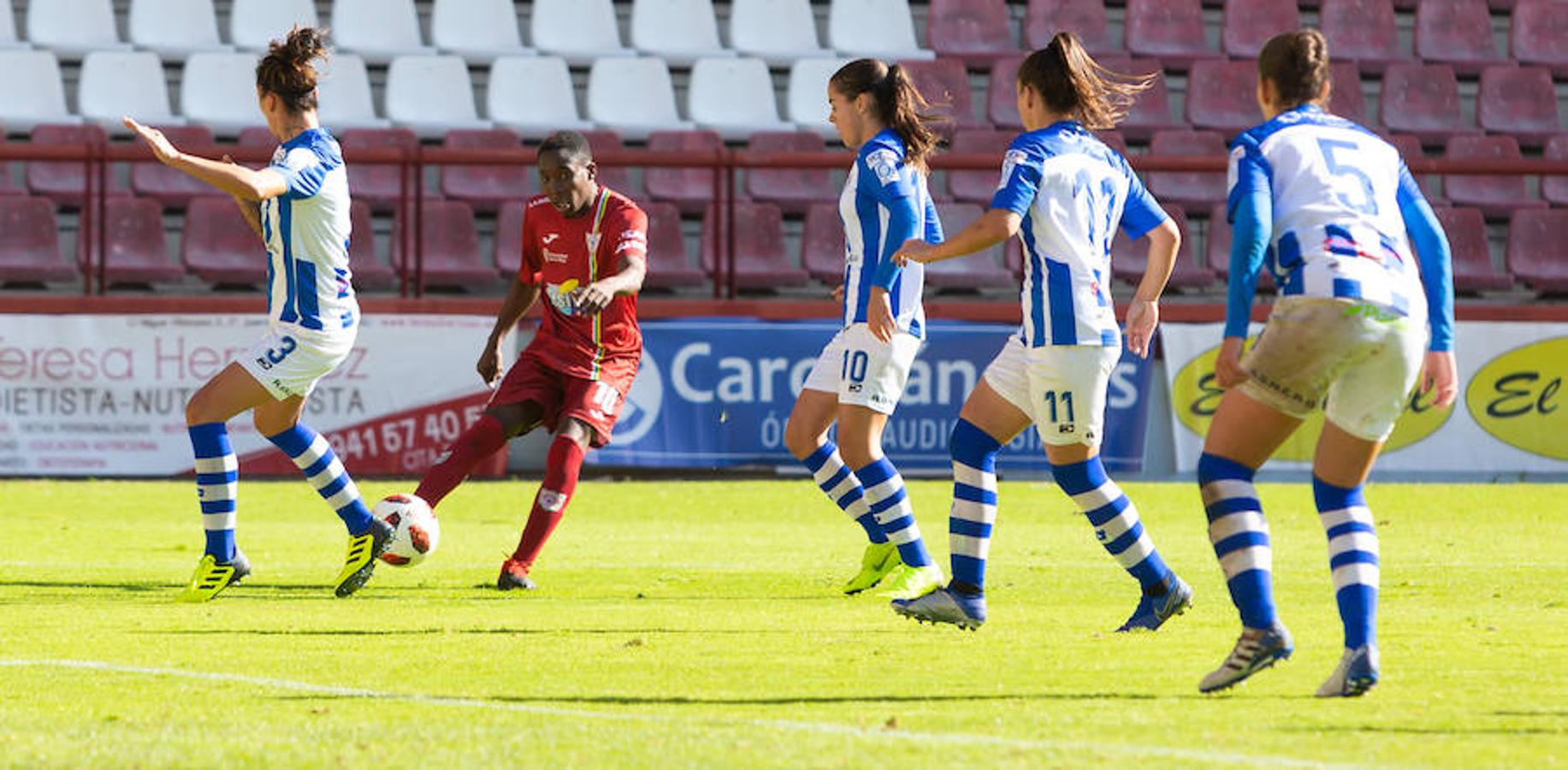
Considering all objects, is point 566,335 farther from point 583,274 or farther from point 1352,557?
point 1352,557

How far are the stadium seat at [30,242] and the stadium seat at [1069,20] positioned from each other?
9195 mm

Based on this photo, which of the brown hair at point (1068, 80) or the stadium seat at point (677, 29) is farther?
the stadium seat at point (677, 29)

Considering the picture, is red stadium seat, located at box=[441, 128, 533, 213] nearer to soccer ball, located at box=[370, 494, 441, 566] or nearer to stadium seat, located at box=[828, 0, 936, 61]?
stadium seat, located at box=[828, 0, 936, 61]

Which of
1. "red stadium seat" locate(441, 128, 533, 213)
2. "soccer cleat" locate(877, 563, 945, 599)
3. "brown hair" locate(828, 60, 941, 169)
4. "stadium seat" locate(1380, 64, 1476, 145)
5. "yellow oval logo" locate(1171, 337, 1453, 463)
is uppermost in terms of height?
"brown hair" locate(828, 60, 941, 169)

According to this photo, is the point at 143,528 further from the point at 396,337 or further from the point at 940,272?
the point at 940,272

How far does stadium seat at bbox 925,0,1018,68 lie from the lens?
69.5ft

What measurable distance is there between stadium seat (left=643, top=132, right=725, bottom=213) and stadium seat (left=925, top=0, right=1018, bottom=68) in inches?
116

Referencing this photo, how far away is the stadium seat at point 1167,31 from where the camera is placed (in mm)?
21438

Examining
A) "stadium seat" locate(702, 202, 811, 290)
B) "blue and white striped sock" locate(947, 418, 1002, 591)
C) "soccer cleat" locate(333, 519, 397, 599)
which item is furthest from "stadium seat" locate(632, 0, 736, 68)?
"blue and white striped sock" locate(947, 418, 1002, 591)

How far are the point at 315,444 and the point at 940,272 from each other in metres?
9.58

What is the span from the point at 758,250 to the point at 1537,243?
273 inches

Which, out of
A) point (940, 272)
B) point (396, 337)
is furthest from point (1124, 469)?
point (396, 337)

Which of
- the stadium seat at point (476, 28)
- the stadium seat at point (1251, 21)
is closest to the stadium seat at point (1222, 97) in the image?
the stadium seat at point (1251, 21)

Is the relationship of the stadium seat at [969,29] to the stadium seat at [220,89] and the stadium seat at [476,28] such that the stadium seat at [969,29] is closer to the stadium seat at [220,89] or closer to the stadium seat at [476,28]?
the stadium seat at [476,28]
